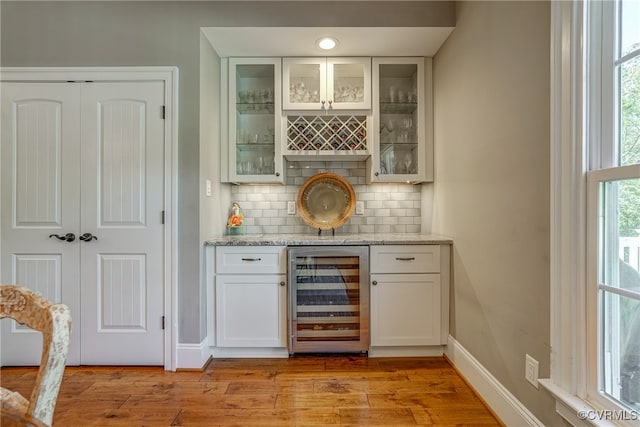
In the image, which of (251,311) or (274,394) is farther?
(251,311)

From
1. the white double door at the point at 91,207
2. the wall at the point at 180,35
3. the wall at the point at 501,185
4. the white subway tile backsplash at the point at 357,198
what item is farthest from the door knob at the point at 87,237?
the wall at the point at 501,185

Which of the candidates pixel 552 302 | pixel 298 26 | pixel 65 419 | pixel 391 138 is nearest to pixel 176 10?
pixel 298 26

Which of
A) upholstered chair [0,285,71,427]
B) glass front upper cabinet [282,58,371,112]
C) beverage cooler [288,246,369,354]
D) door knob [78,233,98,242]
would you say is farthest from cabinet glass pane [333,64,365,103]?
upholstered chair [0,285,71,427]

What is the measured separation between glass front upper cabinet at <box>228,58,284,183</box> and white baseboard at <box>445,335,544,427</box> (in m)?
1.83

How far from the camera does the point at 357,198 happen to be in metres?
2.91

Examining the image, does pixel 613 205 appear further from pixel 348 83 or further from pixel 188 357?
pixel 188 357

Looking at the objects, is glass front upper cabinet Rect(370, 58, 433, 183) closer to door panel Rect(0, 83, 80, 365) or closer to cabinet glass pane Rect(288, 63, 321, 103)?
cabinet glass pane Rect(288, 63, 321, 103)

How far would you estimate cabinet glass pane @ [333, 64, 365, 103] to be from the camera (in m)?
2.62

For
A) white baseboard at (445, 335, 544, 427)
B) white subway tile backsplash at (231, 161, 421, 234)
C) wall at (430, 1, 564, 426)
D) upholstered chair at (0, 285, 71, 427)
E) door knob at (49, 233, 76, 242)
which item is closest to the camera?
upholstered chair at (0, 285, 71, 427)

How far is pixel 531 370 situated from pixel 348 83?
2269 mm

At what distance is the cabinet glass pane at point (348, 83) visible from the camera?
262 centimetres

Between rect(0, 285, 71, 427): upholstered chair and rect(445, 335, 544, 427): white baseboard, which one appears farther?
rect(445, 335, 544, 427): white baseboard

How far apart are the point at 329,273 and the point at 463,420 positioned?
3.81 ft

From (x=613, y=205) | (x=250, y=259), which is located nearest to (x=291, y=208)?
(x=250, y=259)
